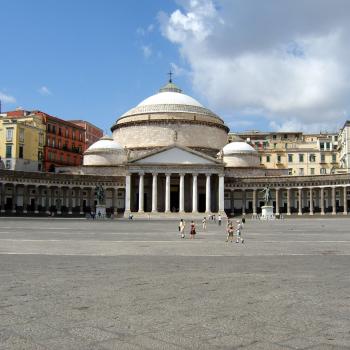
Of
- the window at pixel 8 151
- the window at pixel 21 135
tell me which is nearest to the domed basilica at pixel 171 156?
the window at pixel 21 135

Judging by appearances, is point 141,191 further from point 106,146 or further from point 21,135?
point 21,135

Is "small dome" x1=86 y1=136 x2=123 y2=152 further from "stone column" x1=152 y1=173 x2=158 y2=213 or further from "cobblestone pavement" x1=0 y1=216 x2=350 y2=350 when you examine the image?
"cobblestone pavement" x1=0 y1=216 x2=350 y2=350

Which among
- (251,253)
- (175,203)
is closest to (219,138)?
(175,203)

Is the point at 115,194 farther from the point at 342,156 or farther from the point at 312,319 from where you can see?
the point at 312,319

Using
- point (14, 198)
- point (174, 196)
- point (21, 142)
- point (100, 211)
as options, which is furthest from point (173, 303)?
point (21, 142)

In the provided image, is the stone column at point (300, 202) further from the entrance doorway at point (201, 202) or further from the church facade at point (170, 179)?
the entrance doorway at point (201, 202)

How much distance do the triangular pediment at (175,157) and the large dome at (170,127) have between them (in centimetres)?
1104

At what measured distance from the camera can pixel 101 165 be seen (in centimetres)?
10269

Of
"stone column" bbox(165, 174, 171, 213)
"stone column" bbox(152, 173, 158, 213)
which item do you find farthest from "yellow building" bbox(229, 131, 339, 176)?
"stone column" bbox(152, 173, 158, 213)

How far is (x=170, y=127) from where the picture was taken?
106938mm

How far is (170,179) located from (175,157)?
6215 millimetres

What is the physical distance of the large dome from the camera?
106688mm

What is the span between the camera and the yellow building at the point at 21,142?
95000 millimetres

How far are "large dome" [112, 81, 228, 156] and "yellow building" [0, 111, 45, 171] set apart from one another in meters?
18.7
